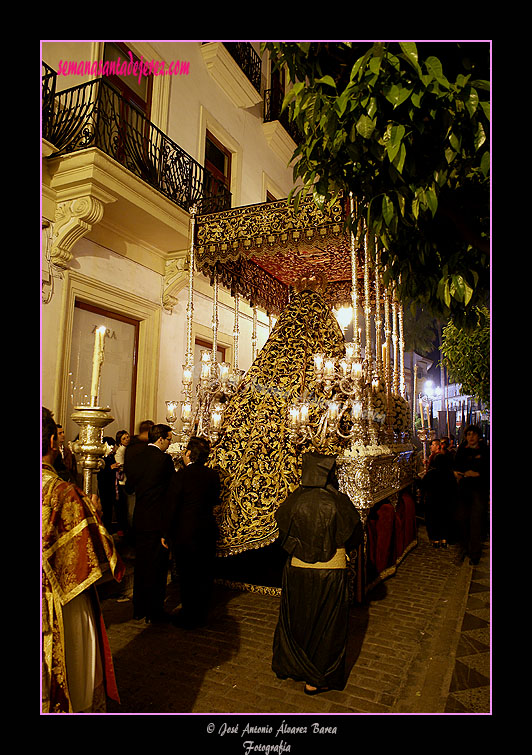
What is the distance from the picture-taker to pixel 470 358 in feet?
31.0

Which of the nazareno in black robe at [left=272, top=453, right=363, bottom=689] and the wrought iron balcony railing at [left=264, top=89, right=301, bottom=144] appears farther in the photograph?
the wrought iron balcony railing at [left=264, top=89, right=301, bottom=144]

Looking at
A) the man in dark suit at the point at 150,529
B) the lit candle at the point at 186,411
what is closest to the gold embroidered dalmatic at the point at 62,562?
the man in dark suit at the point at 150,529

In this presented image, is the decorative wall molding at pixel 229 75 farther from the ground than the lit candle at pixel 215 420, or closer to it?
farther from the ground

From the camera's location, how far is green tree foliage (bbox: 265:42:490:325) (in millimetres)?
1801

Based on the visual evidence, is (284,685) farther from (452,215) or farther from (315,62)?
(315,62)

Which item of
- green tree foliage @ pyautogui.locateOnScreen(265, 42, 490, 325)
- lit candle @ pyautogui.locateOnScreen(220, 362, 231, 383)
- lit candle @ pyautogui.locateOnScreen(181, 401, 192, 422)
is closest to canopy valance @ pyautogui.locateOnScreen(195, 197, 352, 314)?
lit candle @ pyautogui.locateOnScreen(220, 362, 231, 383)

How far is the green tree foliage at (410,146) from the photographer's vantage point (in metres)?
1.80

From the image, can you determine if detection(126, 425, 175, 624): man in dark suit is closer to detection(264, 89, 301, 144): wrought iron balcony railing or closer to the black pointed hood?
the black pointed hood

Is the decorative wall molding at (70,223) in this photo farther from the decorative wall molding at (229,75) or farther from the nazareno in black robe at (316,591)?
the decorative wall molding at (229,75)

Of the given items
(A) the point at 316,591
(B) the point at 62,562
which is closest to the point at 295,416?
(A) the point at 316,591

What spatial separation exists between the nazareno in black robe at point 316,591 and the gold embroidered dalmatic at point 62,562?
55.9 inches

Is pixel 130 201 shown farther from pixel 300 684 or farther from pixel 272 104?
pixel 272 104

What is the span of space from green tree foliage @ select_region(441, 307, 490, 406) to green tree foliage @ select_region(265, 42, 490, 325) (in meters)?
6.85

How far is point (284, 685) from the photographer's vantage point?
10.3 ft
